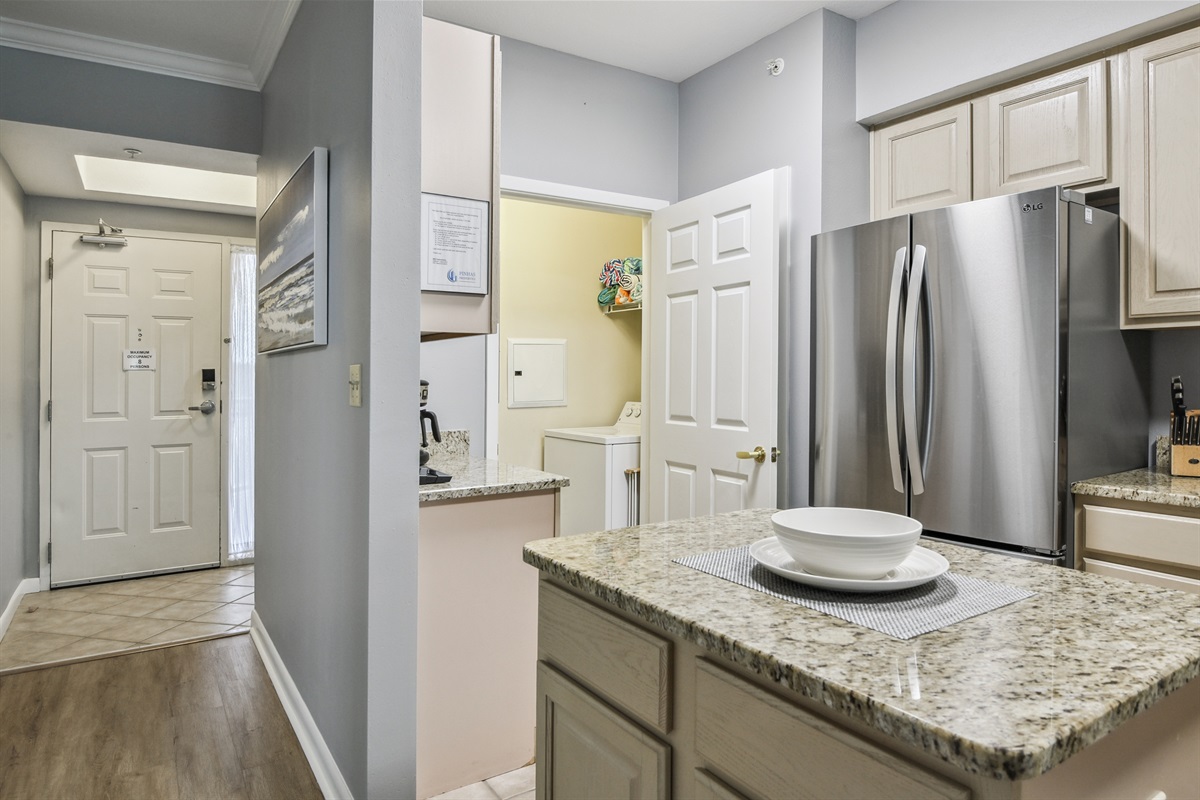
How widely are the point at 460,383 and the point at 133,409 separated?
243 cm

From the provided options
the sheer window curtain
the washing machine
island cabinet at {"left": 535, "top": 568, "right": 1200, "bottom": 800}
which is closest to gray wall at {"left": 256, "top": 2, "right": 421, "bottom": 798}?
island cabinet at {"left": 535, "top": 568, "right": 1200, "bottom": 800}

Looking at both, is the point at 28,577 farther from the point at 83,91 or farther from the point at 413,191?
the point at 413,191

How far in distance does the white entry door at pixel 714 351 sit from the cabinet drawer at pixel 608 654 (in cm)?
178

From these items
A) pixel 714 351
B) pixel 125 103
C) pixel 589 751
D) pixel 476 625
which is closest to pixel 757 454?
pixel 714 351

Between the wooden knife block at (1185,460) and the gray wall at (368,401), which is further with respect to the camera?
the wooden knife block at (1185,460)

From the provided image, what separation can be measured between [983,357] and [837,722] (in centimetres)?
177

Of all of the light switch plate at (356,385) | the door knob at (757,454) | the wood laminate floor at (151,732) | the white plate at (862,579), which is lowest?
the wood laminate floor at (151,732)

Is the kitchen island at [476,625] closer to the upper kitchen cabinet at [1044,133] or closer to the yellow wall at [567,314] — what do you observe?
the upper kitchen cabinet at [1044,133]

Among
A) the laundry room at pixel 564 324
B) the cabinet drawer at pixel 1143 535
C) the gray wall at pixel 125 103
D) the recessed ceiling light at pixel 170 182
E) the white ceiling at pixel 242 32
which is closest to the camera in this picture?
the cabinet drawer at pixel 1143 535

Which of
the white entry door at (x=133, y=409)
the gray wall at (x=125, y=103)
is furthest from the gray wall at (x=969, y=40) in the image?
the white entry door at (x=133, y=409)

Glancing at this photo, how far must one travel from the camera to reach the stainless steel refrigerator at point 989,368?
6.59ft

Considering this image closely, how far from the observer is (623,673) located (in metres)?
0.99

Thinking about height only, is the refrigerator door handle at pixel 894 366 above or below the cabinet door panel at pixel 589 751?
above

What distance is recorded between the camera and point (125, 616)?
3.51 m
